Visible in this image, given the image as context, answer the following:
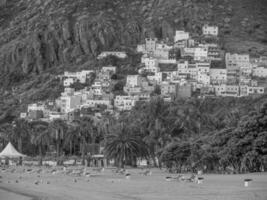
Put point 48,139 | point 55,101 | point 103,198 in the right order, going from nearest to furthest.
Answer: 1. point 103,198
2. point 48,139
3. point 55,101

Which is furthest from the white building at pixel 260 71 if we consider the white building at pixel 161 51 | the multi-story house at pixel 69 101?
the multi-story house at pixel 69 101

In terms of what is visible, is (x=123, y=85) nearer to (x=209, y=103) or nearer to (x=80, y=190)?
(x=209, y=103)

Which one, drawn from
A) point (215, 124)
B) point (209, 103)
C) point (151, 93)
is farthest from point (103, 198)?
point (151, 93)

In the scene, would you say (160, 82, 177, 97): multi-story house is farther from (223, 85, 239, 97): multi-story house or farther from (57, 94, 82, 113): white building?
(57, 94, 82, 113): white building

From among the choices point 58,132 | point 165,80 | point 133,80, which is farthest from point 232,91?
point 58,132

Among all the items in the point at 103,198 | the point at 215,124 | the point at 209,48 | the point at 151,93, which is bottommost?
the point at 103,198

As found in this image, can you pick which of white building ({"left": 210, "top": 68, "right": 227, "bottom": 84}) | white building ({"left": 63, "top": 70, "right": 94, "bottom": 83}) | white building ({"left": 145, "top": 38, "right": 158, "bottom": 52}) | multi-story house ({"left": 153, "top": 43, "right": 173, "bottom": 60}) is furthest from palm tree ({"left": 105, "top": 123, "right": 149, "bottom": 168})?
white building ({"left": 145, "top": 38, "right": 158, "bottom": 52})

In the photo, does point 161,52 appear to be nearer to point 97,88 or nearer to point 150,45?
point 150,45
